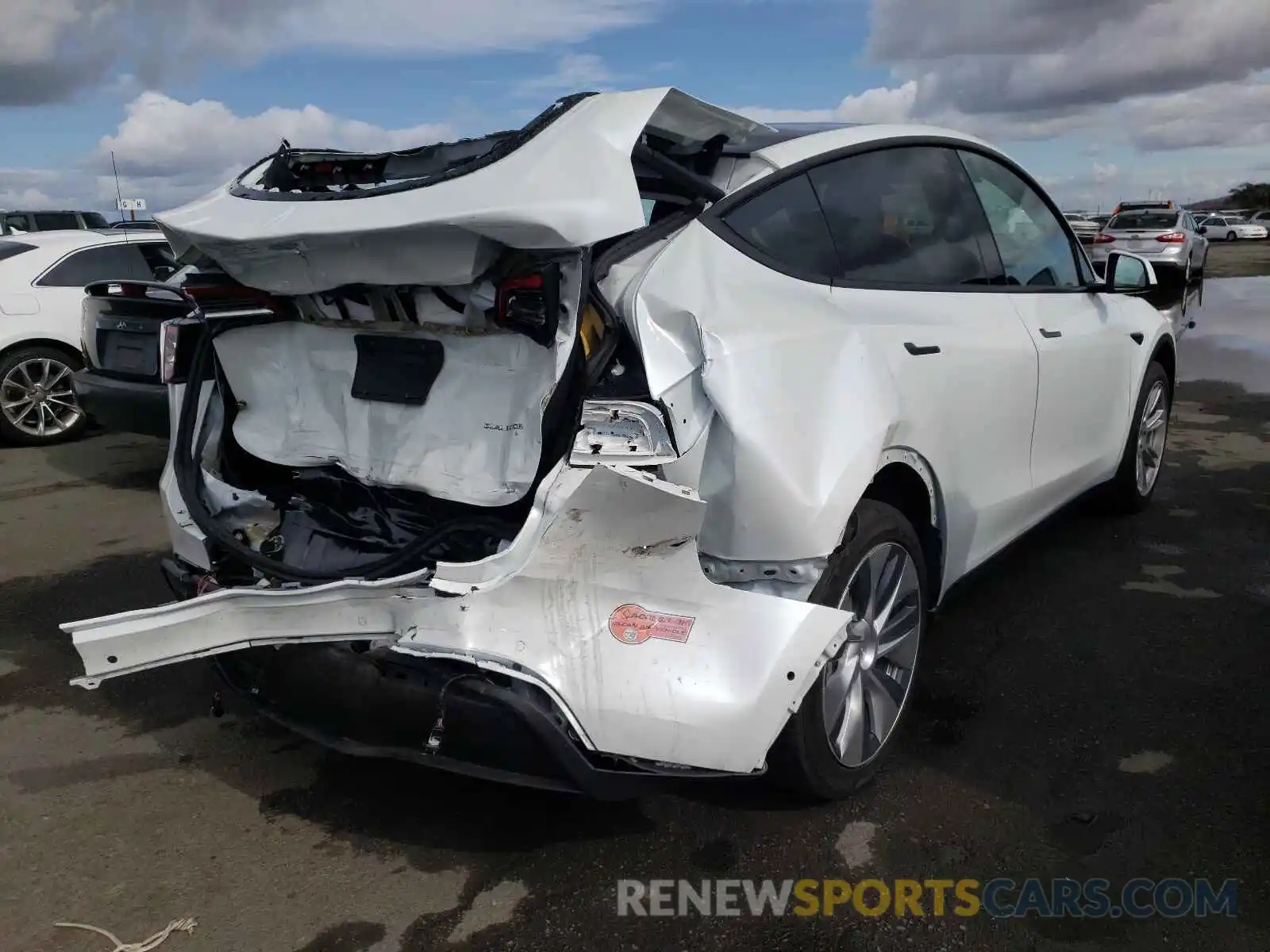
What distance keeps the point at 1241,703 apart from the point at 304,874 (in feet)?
9.83

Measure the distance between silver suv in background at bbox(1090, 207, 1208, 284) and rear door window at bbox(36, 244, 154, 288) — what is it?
57.1 feet

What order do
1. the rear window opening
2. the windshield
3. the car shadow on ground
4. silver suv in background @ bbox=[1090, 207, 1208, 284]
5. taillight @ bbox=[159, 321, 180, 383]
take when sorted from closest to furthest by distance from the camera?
the rear window opening, taillight @ bbox=[159, 321, 180, 383], the car shadow on ground, silver suv in background @ bbox=[1090, 207, 1208, 284], the windshield

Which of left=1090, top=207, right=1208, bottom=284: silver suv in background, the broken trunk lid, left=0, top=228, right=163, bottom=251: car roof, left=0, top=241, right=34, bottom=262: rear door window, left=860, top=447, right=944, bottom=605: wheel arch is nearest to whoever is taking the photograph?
the broken trunk lid

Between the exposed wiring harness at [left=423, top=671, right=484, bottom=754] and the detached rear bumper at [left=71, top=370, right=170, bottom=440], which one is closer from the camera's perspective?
the exposed wiring harness at [left=423, top=671, right=484, bottom=754]

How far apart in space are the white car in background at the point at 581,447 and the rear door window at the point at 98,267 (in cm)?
602

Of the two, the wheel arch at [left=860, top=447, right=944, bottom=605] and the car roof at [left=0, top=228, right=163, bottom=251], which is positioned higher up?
the car roof at [left=0, top=228, right=163, bottom=251]

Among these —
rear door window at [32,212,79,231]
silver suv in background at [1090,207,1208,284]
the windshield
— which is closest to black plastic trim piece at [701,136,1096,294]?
rear door window at [32,212,79,231]

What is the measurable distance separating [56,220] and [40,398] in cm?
1180

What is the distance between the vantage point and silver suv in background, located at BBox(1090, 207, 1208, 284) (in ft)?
68.1

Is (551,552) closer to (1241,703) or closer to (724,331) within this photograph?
(724,331)

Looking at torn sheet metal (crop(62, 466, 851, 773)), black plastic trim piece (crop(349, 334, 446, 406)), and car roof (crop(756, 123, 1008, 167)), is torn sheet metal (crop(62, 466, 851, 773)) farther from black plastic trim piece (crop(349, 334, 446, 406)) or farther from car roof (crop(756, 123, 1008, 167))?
car roof (crop(756, 123, 1008, 167))

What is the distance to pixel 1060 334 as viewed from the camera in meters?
3.81

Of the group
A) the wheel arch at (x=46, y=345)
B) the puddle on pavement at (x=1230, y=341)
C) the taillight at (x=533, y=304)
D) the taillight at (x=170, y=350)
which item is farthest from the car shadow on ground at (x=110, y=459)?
the puddle on pavement at (x=1230, y=341)

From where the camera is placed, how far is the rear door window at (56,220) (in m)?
17.3
